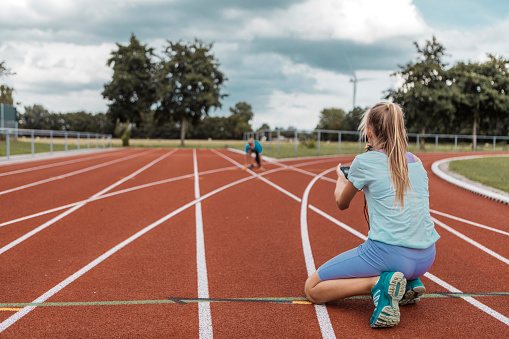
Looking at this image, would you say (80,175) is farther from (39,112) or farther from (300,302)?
(39,112)

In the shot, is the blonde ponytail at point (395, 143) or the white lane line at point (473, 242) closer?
the blonde ponytail at point (395, 143)

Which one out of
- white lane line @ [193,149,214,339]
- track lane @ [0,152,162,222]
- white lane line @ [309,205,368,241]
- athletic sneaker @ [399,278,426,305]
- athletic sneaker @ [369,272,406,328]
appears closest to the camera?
athletic sneaker @ [369,272,406,328]

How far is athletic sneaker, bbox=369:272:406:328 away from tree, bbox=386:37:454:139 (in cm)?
4048

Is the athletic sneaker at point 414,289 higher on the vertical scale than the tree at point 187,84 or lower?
lower

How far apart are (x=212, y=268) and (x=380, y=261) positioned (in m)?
1.99

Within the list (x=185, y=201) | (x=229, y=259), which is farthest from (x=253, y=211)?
(x=229, y=259)

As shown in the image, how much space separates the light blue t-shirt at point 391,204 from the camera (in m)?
3.09

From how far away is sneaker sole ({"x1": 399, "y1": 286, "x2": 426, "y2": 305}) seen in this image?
334 cm

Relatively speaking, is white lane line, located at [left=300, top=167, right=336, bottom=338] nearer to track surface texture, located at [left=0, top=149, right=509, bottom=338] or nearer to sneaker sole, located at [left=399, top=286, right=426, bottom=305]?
track surface texture, located at [left=0, top=149, right=509, bottom=338]

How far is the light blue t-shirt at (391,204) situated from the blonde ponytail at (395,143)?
0.13ft

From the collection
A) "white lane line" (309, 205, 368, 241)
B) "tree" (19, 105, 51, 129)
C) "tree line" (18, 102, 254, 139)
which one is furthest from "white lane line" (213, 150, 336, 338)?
"tree" (19, 105, 51, 129)

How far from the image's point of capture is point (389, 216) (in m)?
3.12

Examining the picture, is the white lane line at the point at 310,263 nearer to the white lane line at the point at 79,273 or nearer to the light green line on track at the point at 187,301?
the light green line on track at the point at 187,301

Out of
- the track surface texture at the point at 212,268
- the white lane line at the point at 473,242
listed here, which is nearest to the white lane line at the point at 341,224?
the track surface texture at the point at 212,268
